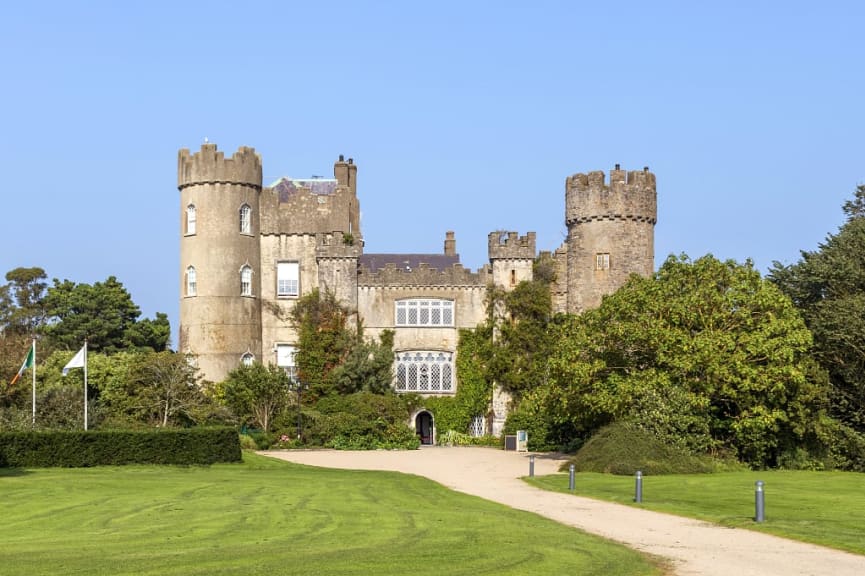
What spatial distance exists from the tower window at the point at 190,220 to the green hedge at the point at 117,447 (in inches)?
713

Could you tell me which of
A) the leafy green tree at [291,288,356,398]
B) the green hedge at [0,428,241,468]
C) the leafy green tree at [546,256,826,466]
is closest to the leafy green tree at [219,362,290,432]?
the leafy green tree at [291,288,356,398]

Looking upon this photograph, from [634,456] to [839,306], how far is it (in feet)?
35.7

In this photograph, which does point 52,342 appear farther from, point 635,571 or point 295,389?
point 635,571

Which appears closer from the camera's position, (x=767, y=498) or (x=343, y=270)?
(x=767, y=498)

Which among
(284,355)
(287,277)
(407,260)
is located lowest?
(284,355)

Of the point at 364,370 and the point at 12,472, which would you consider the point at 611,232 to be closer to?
the point at 364,370

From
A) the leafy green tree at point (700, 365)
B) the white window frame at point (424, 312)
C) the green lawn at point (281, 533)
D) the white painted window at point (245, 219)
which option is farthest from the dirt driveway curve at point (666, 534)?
the white painted window at point (245, 219)

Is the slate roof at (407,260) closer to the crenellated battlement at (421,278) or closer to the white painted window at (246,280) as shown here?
the crenellated battlement at (421,278)

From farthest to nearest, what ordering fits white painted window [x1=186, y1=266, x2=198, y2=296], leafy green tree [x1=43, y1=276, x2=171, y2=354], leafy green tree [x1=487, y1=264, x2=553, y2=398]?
leafy green tree [x1=43, y1=276, x2=171, y2=354]
white painted window [x1=186, y1=266, x2=198, y2=296]
leafy green tree [x1=487, y1=264, x2=553, y2=398]

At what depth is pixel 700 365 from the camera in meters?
35.8

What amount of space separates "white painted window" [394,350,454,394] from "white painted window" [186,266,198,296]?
10.5m

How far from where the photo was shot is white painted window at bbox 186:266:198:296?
5328cm

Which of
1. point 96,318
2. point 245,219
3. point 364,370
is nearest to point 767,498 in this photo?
point 364,370

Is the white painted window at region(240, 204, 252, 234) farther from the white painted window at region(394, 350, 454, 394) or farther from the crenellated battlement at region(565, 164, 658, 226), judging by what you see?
the crenellated battlement at region(565, 164, 658, 226)
